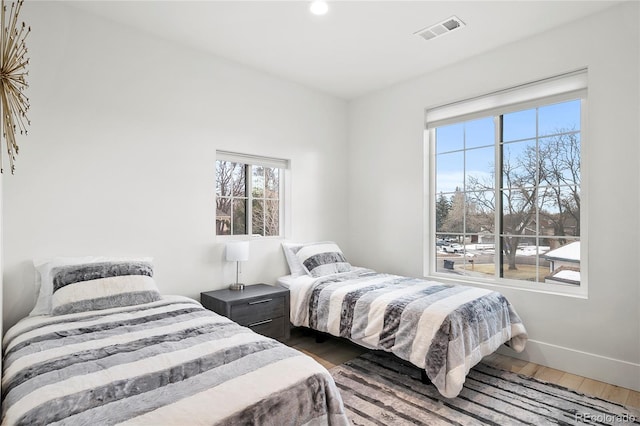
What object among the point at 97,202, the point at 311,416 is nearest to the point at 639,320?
the point at 311,416

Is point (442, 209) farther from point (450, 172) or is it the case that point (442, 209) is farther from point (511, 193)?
point (511, 193)

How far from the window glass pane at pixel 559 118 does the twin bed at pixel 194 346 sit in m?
1.54

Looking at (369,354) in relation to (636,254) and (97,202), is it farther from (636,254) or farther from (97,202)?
(97,202)

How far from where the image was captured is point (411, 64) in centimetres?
354

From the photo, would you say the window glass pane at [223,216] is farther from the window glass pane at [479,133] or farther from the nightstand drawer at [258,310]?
the window glass pane at [479,133]

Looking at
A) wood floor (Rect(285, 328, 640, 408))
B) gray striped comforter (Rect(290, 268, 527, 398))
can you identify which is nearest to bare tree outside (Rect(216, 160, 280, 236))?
gray striped comforter (Rect(290, 268, 527, 398))

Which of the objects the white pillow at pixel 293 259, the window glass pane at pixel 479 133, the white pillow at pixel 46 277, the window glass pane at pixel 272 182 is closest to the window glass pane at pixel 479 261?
the window glass pane at pixel 479 133

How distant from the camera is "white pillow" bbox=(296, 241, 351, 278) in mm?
3596

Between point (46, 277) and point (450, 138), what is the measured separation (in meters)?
3.75

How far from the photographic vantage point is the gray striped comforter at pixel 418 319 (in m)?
2.33

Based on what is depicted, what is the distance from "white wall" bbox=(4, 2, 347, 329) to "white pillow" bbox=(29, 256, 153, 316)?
0.07m

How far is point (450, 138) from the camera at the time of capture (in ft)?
12.4

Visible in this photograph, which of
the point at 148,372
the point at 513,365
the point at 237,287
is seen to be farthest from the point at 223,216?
the point at 513,365

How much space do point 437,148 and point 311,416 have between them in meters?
3.20
